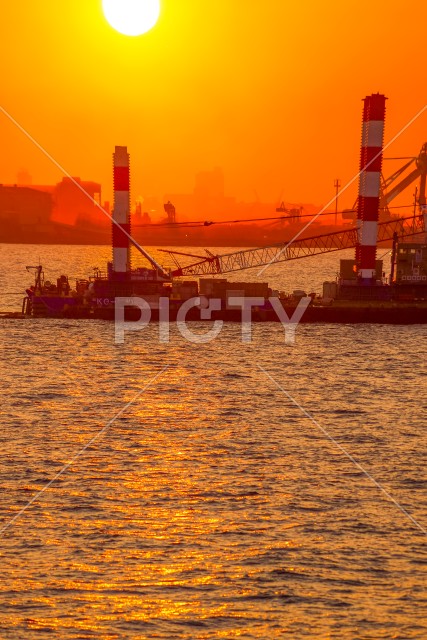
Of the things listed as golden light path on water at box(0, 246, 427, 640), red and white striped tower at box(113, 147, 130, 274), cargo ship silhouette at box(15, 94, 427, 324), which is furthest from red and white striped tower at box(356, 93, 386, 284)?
golden light path on water at box(0, 246, 427, 640)

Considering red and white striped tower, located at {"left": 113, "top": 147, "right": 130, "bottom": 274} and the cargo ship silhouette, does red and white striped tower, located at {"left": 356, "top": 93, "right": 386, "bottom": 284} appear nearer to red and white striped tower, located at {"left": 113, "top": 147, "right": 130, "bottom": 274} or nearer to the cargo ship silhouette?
the cargo ship silhouette

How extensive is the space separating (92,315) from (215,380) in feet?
190

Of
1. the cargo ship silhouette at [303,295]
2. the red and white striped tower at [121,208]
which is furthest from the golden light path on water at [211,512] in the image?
the red and white striped tower at [121,208]

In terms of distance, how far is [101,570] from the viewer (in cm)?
4188

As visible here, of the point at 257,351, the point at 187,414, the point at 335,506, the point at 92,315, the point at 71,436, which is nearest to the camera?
the point at 335,506

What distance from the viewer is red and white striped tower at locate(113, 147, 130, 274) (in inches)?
6107

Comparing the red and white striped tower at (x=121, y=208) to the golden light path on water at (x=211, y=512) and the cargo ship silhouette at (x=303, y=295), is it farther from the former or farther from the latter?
the golden light path on water at (x=211, y=512)

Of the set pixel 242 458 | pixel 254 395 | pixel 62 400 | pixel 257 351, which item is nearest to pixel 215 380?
pixel 254 395

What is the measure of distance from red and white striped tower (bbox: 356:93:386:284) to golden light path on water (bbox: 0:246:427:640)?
202ft

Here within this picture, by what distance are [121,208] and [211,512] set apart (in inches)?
4390

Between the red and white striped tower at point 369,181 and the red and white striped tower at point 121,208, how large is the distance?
3664 cm

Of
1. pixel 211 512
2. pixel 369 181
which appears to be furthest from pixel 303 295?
pixel 211 512

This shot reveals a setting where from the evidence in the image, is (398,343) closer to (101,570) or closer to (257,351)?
(257,351)

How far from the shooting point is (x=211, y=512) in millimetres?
49469
